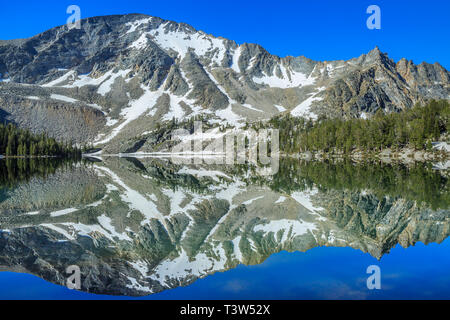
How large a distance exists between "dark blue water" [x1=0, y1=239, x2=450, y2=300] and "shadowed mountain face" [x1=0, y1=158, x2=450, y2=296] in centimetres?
69

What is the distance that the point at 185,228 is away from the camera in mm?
21609

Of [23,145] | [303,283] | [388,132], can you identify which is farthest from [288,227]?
[23,145]

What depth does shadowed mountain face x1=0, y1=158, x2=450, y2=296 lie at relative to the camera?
527 inches

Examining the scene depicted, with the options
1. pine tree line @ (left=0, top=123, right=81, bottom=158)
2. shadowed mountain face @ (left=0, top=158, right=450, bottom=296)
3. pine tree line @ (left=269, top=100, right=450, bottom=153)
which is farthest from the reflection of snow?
Answer: pine tree line @ (left=0, top=123, right=81, bottom=158)

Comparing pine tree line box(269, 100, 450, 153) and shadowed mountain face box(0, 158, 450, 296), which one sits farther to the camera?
pine tree line box(269, 100, 450, 153)

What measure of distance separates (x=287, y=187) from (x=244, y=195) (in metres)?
7.40

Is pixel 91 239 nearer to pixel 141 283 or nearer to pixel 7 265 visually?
pixel 7 265

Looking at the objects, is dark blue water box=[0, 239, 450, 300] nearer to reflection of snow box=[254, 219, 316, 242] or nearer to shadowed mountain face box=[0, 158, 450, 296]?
shadowed mountain face box=[0, 158, 450, 296]

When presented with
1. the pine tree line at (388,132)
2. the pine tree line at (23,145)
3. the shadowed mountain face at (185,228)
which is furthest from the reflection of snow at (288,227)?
the pine tree line at (23,145)

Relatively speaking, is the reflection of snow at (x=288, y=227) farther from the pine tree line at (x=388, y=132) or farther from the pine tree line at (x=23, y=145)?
the pine tree line at (x=23, y=145)

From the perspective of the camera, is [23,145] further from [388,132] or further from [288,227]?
[288,227]

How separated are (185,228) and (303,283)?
1196 centimetres
